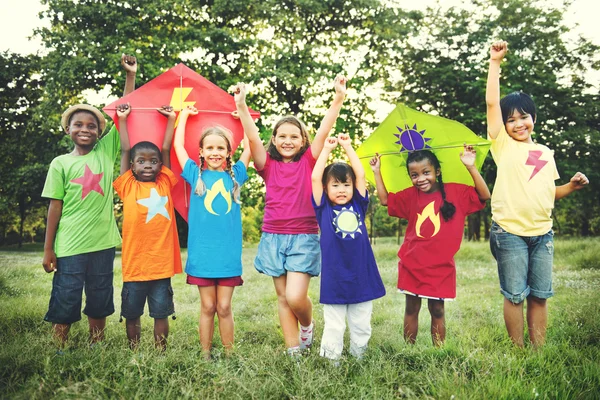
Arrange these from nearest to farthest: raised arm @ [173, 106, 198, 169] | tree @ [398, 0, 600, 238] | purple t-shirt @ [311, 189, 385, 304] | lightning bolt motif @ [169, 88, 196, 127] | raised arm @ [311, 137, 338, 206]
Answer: purple t-shirt @ [311, 189, 385, 304], raised arm @ [311, 137, 338, 206], raised arm @ [173, 106, 198, 169], lightning bolt motif @ [169, 88, 196, 127], tree @ [398, 0, 600, 238]

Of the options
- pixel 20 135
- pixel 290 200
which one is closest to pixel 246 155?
pixel 290 200

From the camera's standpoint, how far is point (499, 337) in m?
4.65

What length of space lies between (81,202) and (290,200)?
78.6 inches

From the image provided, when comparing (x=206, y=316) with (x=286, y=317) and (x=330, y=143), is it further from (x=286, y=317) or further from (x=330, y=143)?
(x=330, y=143)

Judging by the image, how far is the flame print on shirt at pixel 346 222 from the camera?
3807 millimetres

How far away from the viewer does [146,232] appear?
410 cm

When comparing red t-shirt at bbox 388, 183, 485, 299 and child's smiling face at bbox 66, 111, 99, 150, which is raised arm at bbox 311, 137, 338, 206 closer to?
red t-shirt at bbox 388, 183, 485, 299

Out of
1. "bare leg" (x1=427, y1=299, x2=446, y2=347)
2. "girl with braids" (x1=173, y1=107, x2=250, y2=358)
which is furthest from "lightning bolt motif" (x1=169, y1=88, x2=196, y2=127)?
"bare leg" (x1=427, y1=299, x2=446, y2=347)

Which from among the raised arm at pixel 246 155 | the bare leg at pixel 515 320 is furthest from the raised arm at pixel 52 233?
the bare leg at pixel 515 320

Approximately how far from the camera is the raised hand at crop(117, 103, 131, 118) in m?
4.43

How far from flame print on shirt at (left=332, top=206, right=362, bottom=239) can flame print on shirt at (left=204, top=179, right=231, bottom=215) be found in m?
1.03

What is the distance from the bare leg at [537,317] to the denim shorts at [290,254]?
1.99 meters

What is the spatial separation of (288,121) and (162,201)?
56.2 inches

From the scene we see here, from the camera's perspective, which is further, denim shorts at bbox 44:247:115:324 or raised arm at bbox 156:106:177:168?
raised arm at bbox 156:106:177:168
